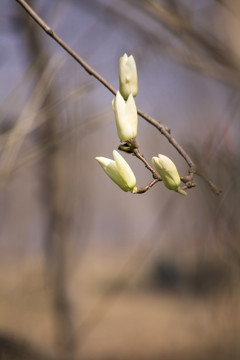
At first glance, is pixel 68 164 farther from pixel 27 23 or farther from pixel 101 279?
pixel 101 279

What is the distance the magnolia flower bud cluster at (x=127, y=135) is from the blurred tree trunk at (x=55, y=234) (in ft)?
4.21

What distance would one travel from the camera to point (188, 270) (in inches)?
163

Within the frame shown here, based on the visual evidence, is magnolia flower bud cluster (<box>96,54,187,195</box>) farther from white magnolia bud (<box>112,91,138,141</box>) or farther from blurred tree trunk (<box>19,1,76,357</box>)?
blurred tree trunk (<box>19,1,76,357</box>)

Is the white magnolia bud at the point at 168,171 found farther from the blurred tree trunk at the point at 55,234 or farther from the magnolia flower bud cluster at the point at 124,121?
the blurred tree trunk at the point at 55,234

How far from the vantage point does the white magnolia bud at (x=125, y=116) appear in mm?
537

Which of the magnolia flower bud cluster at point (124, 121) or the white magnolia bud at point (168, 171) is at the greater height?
the magnolia flower bud cluster at point (124, 121)

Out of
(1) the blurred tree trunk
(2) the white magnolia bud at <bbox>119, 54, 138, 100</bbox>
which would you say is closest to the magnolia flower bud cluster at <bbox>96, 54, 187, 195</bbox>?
(2) the white magnolia bud at <bbox>119, 54, 138, 100</bbox>

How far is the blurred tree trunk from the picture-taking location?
6.17 ft

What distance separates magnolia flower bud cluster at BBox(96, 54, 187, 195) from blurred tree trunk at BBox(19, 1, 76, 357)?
1284 mm

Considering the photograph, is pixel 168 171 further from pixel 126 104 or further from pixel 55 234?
pixel 55 234

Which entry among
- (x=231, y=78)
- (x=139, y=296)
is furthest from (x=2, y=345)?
(x=139, y=296)

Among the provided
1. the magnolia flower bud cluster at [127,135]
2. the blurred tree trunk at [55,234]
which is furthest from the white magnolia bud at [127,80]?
the blurred tree trunk at [55,234]

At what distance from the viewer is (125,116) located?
54 centimetres

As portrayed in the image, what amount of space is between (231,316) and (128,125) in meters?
0.83
